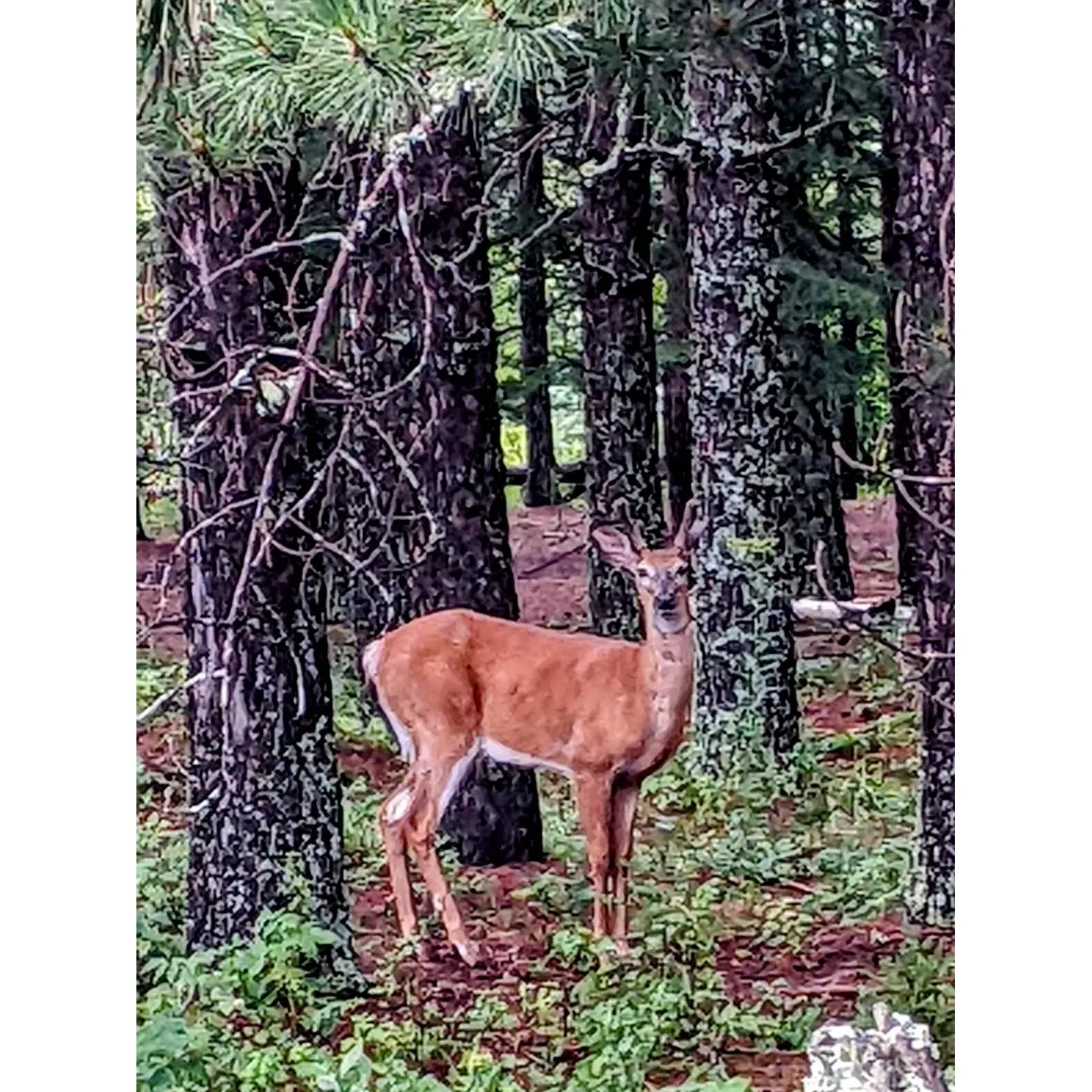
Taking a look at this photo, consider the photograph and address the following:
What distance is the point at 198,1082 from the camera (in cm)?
230

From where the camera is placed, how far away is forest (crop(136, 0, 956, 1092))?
225cm

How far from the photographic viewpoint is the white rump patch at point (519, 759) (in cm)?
228

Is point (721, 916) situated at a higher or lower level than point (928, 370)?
lower

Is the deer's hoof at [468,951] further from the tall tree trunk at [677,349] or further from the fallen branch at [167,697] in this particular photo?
the tall tree trunk at [677,349]

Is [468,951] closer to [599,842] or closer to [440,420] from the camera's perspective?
[599,842]

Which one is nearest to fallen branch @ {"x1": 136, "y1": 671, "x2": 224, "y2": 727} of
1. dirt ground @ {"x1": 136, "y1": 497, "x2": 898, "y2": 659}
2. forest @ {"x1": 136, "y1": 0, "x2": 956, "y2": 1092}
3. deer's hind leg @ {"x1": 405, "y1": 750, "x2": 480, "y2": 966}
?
forest @ {"x1": 136, "y1": 0, "x2": 956, "y2": 1092}

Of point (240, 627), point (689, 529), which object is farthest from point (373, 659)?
point (689, 529)

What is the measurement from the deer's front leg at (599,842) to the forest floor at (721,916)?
14 mm

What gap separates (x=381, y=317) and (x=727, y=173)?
17.0 inches

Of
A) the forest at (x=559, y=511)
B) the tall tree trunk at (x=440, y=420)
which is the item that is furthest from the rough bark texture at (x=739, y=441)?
the tall tree trunk at (x=440, y=420)

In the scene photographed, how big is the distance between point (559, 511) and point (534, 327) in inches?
8.4

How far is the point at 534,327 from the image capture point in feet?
7.46

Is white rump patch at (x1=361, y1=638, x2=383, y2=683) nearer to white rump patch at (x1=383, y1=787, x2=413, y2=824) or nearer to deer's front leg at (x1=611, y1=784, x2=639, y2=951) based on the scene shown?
white rump patch at (x1=383, y1=787, x2=413, y2=824)
